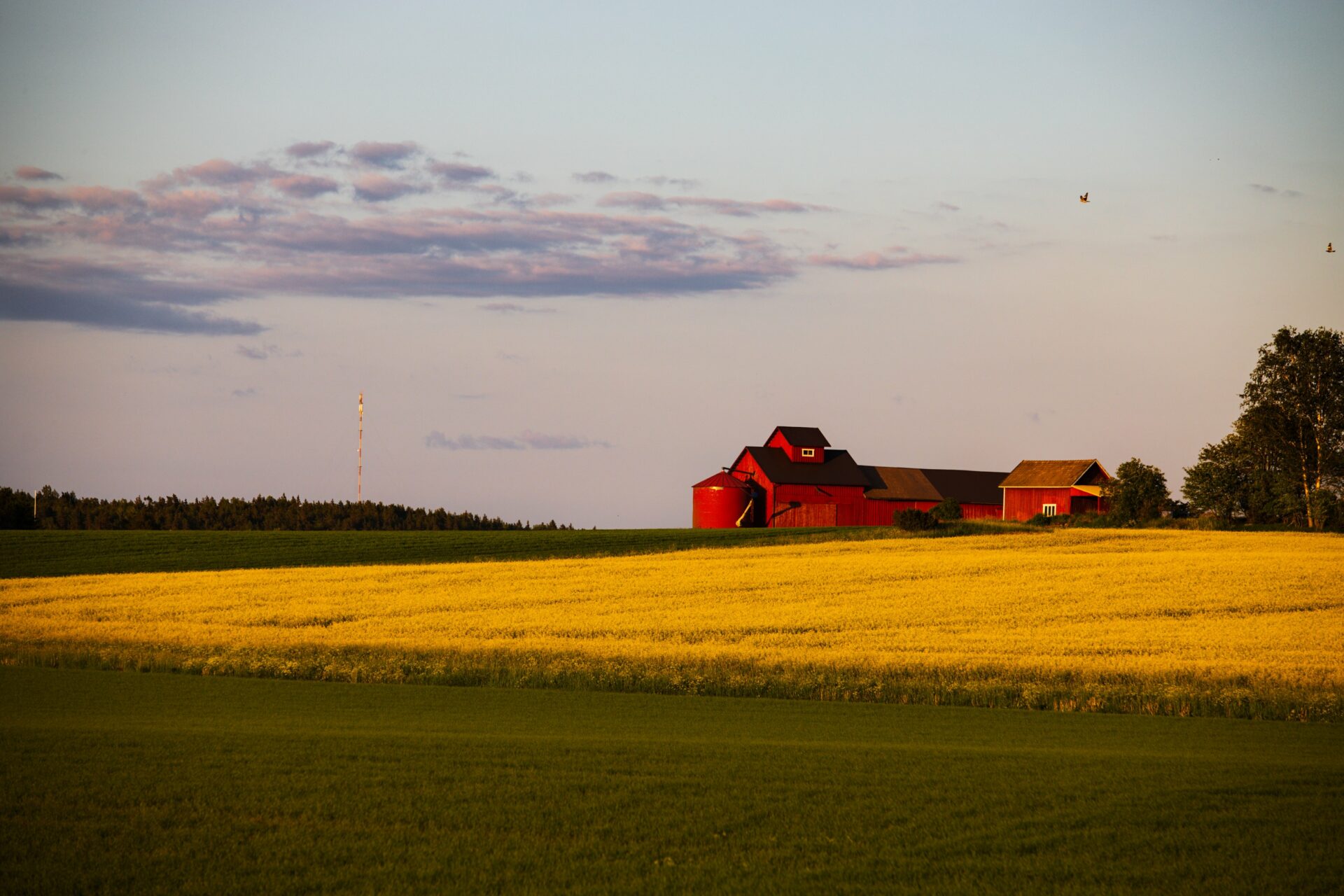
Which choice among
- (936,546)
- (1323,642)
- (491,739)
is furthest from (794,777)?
(936,546)

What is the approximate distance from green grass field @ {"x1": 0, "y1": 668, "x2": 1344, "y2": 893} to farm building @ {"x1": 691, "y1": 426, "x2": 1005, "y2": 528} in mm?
60729

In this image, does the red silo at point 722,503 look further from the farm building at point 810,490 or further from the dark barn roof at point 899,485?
the dark barn roof at point 899,485

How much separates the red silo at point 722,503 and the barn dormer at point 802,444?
16.5 feet

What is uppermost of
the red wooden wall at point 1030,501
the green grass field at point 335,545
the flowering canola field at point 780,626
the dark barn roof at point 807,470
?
the dark barn roof at point 807,470

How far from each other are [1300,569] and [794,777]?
3458 cm

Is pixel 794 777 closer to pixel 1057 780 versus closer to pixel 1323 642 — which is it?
pixel 1057 780

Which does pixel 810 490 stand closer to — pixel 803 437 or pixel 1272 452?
pixel 803 437

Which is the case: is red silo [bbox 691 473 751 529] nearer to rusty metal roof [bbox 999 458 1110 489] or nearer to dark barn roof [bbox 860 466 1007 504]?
dark barn roof [bbox 860 466 1007 504]

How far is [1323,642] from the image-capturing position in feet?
92.2

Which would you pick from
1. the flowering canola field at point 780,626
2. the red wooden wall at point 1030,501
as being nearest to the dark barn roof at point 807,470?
the red wooden wall at point 1030,501

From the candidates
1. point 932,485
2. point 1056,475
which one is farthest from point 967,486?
point 1056,475

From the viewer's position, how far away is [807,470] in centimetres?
8250

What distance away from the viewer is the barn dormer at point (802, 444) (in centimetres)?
8331

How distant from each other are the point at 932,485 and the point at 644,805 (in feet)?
257
